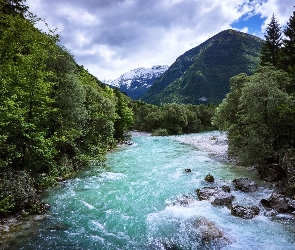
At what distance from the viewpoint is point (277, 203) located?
53.8 feet

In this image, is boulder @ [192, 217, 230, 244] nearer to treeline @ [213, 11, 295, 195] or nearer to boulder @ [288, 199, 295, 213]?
boulder @ [288, 199, 295, 213]

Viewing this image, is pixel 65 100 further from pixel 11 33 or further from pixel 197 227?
pixel 197 227

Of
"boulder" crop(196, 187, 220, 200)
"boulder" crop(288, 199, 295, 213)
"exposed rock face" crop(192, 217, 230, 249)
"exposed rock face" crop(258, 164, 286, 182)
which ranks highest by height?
"exposed rock face" crop(258, 164, 286, 182)

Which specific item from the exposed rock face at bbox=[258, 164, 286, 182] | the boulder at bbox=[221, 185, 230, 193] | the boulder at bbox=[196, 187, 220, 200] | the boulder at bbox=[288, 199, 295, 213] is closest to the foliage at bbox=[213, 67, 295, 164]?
the exposed rock face at bbox=[258, 164, 286, 182]

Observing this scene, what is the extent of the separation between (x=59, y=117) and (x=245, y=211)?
55.9 feet

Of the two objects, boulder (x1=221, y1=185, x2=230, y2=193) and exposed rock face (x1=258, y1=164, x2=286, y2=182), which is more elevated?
exposed rock face (x1=258, y1=164, x2=286, y2=182)

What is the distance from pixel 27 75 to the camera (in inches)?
690

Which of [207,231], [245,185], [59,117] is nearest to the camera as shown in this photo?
[207,231]

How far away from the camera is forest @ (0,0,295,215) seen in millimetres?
15758

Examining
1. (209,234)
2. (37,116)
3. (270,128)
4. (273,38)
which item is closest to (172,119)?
(273,38)

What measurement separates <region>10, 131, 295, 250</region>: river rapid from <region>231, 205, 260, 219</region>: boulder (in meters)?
0.34

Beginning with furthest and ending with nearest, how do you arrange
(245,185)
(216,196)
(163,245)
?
(245,185) < (216,196) < (163,245)

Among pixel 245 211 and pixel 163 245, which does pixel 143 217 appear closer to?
pixel 163 245

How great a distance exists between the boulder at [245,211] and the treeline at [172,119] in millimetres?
65878
